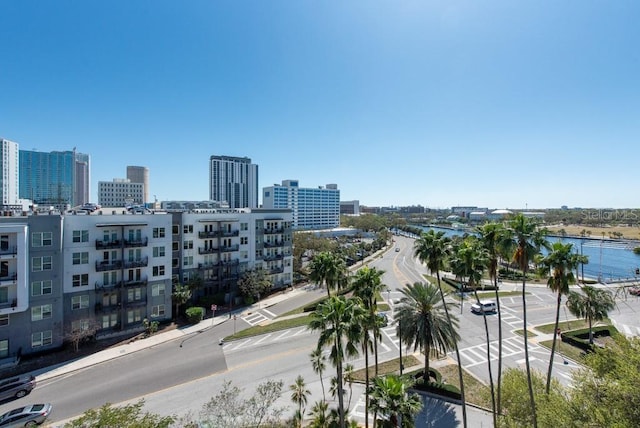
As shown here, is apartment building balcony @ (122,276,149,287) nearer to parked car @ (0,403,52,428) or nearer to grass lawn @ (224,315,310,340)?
grass lawn @ (224,315,310,340)

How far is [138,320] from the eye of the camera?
42.6 meters

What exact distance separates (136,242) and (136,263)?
9.55 feet

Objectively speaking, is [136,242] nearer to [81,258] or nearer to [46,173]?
[81,258]

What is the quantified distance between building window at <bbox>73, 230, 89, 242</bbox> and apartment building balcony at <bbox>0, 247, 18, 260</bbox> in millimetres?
5663

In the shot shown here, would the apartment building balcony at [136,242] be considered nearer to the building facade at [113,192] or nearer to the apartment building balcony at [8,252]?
the apartment building balcony at [8,252]

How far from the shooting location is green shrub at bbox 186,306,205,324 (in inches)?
1766

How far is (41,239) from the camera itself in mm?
35312

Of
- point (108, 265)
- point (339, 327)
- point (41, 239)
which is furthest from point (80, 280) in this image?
point (339, 327)

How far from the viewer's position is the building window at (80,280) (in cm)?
3797

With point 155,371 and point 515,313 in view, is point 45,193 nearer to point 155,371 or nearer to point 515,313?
point 155,371

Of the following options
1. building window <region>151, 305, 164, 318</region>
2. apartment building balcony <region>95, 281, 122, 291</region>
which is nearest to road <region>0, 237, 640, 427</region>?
building window <region>151, 305, 164, 318</region>

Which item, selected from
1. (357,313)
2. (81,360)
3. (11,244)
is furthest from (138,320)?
(357,313)

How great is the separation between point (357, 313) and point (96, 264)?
3671 cm

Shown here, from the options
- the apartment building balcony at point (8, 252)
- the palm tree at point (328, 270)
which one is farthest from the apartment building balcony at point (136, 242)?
the palm tree at point (328, 270)
